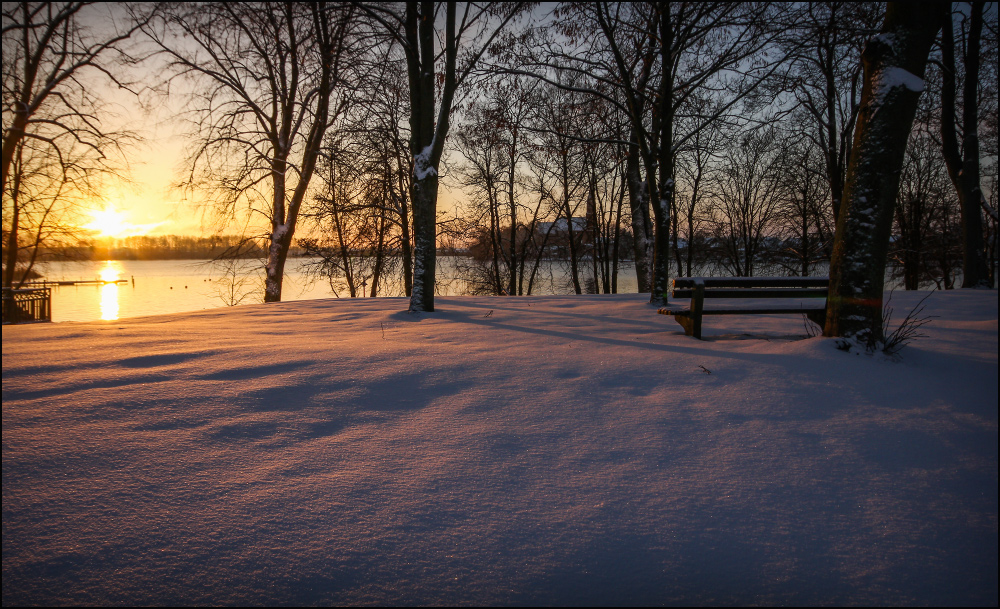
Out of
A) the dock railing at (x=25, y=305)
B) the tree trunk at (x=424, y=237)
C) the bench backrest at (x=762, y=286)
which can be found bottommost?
the dock railing at (x=25, y=305)

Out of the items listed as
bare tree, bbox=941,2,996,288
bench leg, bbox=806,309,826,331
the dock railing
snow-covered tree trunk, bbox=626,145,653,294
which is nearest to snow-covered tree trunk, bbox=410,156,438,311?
bench leg, bbox=806,309,826,331

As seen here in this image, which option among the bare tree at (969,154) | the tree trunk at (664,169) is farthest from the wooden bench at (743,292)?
the bare tree at (969,154)

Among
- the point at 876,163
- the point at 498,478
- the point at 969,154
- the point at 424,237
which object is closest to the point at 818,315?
the point at 876,163

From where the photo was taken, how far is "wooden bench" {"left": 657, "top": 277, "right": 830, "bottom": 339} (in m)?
5.16

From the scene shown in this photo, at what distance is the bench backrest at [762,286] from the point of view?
539cm

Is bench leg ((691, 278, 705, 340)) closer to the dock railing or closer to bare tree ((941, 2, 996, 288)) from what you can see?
bare tree ((941, 2, 996, 288))

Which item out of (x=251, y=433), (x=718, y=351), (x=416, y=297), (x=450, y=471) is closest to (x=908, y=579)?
(x=450, y=471)

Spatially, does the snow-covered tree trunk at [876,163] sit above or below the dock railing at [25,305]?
above

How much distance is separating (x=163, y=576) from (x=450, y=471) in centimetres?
124

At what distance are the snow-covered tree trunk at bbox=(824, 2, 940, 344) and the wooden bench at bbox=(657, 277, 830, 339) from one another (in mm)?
977

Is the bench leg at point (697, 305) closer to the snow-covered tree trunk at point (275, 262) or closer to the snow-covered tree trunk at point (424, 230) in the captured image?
the snow-covered tree trunk at point (424, 230)

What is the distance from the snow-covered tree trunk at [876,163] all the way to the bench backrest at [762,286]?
1119 millimetres

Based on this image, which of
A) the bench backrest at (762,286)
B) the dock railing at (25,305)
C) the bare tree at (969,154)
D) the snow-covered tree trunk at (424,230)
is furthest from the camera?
the dock railing at (25,305)

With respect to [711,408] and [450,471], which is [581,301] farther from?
[450,471]
